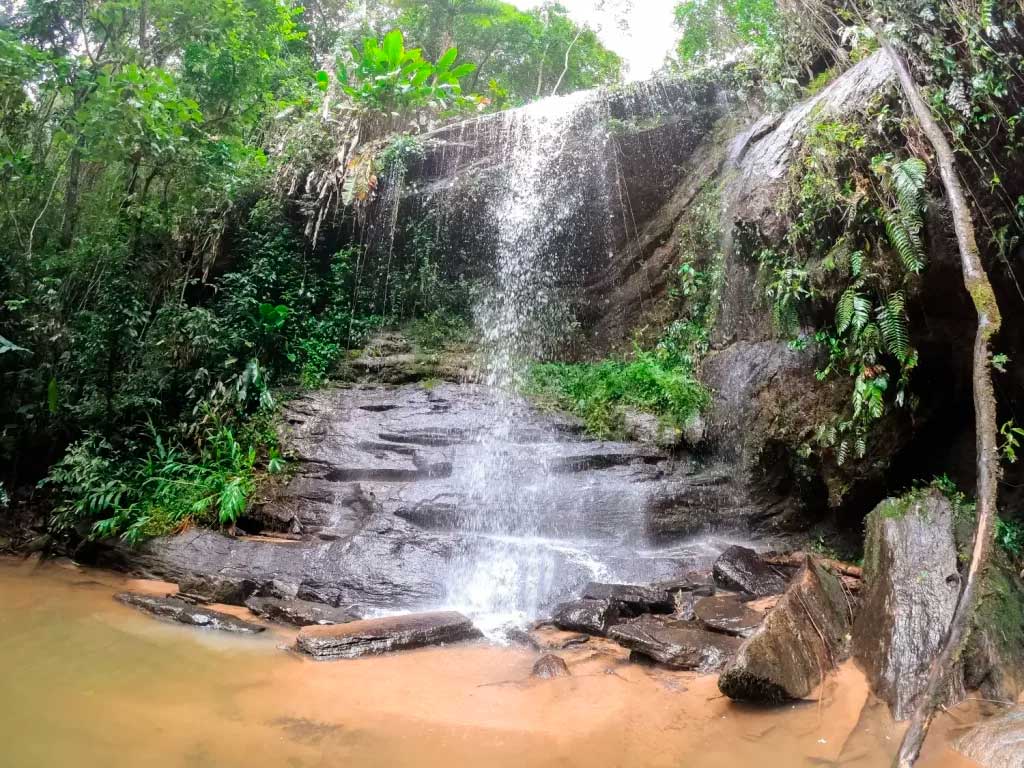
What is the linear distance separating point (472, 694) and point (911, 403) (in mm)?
5018

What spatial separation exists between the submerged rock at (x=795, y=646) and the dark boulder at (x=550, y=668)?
1.02m

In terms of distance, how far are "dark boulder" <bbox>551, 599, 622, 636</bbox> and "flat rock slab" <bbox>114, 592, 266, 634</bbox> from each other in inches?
92.2

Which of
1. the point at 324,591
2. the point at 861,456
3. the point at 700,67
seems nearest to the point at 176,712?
the point at 324,591

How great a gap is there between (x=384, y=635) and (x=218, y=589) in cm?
196

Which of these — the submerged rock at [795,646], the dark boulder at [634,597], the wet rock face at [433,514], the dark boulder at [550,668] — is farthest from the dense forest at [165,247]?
the submerged rock at [795,646]

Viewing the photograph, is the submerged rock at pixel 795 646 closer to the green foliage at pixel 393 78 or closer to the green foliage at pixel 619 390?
the green foliage at pixel 619 390

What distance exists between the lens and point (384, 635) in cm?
446

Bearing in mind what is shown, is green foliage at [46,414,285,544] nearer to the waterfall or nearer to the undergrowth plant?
the waterfall

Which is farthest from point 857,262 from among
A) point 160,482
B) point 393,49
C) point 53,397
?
point 53,397

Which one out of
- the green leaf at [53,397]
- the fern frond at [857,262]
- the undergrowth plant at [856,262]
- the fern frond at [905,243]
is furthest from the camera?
the green leaf at [53,397]

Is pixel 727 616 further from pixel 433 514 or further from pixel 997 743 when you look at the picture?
pixel 433 514

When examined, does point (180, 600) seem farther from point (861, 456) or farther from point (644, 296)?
point (644, 296)

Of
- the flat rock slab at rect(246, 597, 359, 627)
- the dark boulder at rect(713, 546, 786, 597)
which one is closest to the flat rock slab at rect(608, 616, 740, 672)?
the dark boulder at rect(713, 546, 786, 597)

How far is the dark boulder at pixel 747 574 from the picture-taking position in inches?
214
